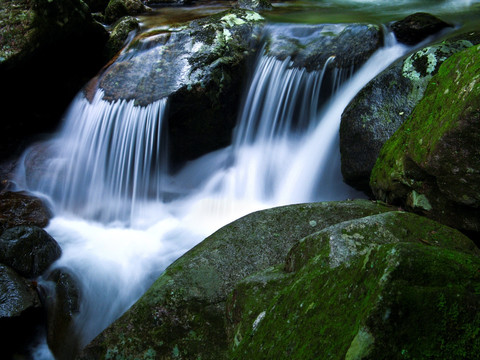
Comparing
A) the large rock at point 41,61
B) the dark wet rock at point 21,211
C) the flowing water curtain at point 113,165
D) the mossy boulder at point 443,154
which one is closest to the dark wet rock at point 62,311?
the dark wet rock at point 21,211

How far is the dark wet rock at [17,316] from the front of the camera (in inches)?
160

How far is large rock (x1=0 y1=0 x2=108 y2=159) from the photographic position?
719 centimetres

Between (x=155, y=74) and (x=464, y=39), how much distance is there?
5.19 metres

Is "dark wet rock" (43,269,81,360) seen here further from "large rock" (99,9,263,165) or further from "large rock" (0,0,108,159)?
"large rock" (0,0,108,159)

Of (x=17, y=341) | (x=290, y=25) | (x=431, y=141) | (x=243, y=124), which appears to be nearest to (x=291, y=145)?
(x=243, y=124)

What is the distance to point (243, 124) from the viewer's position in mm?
7316

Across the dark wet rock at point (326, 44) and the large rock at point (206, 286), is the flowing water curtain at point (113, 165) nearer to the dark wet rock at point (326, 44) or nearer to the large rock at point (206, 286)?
→ the dark wet rock at point (326, 44)

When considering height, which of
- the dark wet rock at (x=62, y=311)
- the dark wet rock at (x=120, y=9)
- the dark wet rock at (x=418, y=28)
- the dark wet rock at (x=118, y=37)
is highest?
the dark wet rock at (x=120, y=9)

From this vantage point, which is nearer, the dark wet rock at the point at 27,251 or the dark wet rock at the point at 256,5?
the dark wet rock at the point at 27,251

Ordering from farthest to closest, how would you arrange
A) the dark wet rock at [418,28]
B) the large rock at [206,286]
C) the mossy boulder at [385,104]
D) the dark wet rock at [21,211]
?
the dark wet rock at [418,28]
the dark wet rock at [21,211]
the mossy boulder at [385,104]
the large rock at [206,286]

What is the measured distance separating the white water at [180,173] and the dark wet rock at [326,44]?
0.21 metres

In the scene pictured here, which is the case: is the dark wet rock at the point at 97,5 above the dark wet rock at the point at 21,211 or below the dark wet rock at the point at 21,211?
above

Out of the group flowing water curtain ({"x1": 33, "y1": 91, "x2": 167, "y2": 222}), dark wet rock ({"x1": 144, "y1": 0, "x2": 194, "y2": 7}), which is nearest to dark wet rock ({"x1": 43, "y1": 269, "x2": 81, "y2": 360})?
flowing water curtain ({"x1": 33, "y1": 91, "x2": 167, "y2": 222})

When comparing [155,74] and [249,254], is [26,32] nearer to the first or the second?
[155,74]
